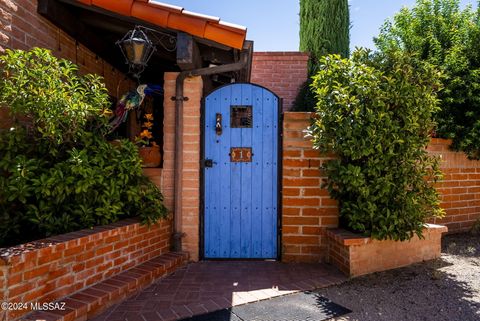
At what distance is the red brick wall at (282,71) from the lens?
772 centimetres

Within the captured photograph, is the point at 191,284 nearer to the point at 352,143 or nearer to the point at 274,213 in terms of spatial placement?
the point at 274,213

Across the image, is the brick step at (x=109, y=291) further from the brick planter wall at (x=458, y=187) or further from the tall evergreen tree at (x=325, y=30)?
the tall evergreen tree at (x=325, y=30)

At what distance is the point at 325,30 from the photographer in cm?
775

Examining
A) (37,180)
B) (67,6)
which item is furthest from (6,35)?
(37,180)

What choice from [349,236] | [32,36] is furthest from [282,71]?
[32,36]

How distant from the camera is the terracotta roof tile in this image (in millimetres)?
3777

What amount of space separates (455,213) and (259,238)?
3603 mm

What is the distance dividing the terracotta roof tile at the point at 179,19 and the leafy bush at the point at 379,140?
123 cm

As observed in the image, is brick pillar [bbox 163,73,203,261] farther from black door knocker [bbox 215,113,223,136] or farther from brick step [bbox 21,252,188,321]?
brick step [bbox 21,252,188,321]

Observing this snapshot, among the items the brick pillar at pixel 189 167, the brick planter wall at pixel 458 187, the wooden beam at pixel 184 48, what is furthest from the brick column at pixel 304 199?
A: the brick planter wall at pixel 458 187

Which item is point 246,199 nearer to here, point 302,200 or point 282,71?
point 302,200

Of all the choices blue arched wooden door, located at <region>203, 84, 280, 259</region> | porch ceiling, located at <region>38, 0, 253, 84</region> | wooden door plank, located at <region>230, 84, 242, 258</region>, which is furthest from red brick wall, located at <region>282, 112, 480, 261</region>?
porch ceiling, located at <region>38, 0, 253, 84</region>

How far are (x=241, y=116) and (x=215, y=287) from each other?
213 cm

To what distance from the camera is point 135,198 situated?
360cm
